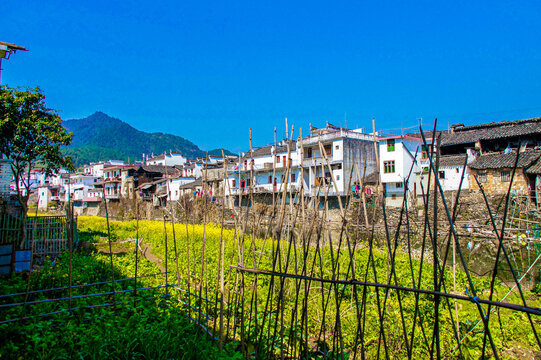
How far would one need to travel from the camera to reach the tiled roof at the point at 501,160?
20.4 meters

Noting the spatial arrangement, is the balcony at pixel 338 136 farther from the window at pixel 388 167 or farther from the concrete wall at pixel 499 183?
the concrete wall at pixel 499 183

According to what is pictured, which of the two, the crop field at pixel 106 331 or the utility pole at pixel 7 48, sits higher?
the utility pole at pixel 7 48

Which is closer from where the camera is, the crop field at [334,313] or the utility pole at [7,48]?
the crop field at [334,313]

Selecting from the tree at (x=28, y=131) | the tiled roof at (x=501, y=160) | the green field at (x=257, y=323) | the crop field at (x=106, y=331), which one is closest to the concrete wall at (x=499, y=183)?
the tiled roof at (x=501, y=160)

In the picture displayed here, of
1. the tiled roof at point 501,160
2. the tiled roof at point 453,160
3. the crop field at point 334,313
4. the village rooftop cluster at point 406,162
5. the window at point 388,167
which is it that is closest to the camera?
the crop field at point 334,313

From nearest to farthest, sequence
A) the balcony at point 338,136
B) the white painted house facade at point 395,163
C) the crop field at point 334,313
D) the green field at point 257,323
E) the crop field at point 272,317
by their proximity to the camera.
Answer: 1. the crop field at point 272,317
2. the crop field at point 334,313
3. the green field at point 257,323
4. the white painted house facade at point 395,163
5. the balcony at point 338,136

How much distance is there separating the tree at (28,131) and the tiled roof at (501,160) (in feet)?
82.7

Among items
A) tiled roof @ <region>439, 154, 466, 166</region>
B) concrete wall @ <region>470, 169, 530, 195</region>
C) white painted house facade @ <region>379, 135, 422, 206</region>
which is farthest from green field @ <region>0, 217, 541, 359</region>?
white painted house facade @ <region>379, 135, 422, 206</region>

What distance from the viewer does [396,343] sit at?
4672mm

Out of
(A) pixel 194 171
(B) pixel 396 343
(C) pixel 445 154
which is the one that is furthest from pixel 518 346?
(A) pixel 194 171

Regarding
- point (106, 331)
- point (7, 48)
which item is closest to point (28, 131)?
point (7, 48)

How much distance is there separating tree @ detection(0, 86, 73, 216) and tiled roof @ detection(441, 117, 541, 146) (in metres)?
26.7

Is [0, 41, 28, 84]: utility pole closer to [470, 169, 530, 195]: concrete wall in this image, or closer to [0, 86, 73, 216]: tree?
[0, 86, 73, 216]: tree

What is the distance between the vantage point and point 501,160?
21625mm
